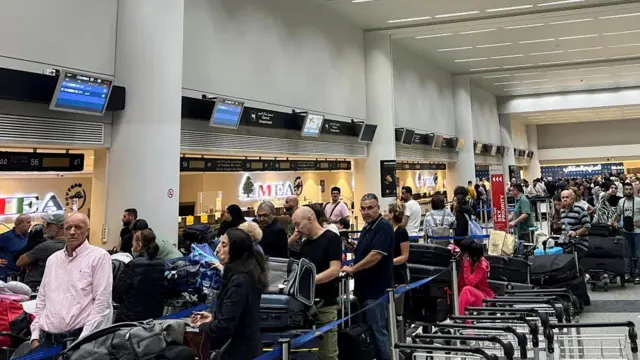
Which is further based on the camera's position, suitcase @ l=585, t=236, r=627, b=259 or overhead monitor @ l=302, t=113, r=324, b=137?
overhead monitor @ l=302, t=113, r=324, b=137

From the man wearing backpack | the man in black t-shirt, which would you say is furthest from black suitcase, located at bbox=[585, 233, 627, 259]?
the man in black t-shirt

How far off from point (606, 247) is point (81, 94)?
322 inches

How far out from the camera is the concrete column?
22.1 ft

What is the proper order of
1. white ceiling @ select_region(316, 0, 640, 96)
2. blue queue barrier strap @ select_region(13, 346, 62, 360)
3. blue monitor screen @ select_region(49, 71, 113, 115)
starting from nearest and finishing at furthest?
blue queue barrier strap @ select_region(13, 346, 62, 360) → blue monitor screen @ select_region(49, 71, 113, 115) → white ceiling @ select_region(316, 0, 640, 96)

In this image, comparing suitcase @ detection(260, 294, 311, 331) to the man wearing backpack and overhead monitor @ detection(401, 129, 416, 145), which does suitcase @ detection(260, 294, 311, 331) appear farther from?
overhead monitor @ detection(401, 129, 416, 145)

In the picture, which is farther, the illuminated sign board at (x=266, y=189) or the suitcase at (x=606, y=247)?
the illuminated sign board at (x=266, y=189)

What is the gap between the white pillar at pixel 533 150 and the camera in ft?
106

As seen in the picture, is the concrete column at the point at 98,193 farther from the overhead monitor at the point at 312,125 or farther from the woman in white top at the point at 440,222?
the woman in white top at the point at 440,222

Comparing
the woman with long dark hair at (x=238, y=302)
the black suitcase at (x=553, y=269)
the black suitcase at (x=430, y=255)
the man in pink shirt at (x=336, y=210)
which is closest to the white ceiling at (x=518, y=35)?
the man in pink shirt at (x=336, y=210)

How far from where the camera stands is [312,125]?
10.7m

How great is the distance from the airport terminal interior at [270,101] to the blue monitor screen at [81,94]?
0.02 m

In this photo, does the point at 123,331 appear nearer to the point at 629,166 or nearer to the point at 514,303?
the point at 514,303

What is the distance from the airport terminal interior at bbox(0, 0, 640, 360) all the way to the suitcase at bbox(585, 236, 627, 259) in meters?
0.16

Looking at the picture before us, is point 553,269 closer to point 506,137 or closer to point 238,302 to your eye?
point 238,302
